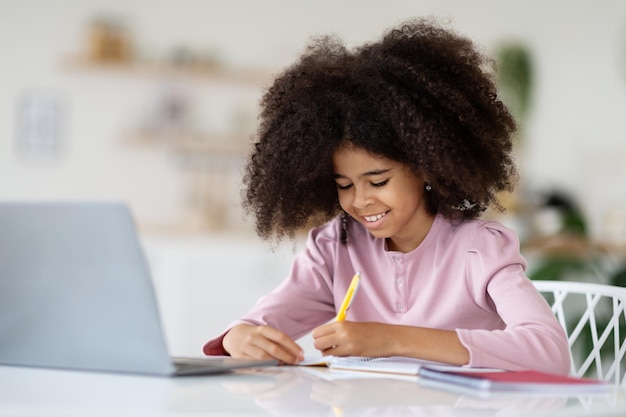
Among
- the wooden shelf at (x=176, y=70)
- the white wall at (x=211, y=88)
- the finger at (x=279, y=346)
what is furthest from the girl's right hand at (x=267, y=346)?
the wooden shelf at (x=176, y=70)

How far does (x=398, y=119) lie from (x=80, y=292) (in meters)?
0.55

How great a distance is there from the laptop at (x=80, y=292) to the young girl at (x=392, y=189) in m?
0.25

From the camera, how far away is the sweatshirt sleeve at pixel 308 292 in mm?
1504

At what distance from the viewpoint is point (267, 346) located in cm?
121

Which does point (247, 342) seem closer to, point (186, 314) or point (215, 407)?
point (215, 407)

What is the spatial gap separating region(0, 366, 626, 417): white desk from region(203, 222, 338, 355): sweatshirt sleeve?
0.46 meters

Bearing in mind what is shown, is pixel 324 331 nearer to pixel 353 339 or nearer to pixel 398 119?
pixel 353 339

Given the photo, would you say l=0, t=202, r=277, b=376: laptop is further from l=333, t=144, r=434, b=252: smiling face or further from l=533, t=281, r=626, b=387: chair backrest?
l=533, t=281, r=626, b=387: chair backrest

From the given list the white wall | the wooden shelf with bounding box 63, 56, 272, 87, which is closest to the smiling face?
the white wall

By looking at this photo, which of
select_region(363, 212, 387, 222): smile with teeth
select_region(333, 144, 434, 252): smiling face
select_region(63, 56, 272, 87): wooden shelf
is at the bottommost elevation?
select_region(363, 212, 387, 222): smile with teeth

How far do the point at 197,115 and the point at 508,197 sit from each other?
1591mm

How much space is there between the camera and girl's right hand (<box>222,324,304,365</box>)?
1.19 m

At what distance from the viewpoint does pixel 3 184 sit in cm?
433

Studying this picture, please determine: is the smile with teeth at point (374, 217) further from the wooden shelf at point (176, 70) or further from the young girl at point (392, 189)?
the wooden shelf at point (176, 70)
